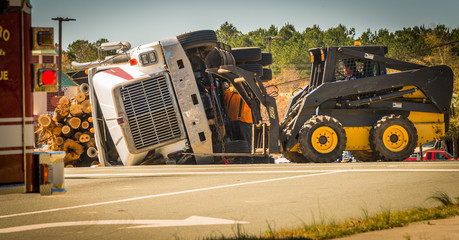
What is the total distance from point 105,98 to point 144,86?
1.08m

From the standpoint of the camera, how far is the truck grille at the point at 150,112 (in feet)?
54.2

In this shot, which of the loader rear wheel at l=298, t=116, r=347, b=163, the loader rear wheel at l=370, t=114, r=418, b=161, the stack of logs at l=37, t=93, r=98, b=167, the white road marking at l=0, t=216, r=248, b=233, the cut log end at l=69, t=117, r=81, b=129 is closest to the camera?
the white road marking at l=0, t=216, r=248, b=233

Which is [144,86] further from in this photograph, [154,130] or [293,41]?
[293,41]

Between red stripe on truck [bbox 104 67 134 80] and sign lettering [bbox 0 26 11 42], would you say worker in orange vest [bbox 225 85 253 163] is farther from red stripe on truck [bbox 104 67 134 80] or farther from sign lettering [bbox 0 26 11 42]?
sign lettering [bbox 0 26 11 42]

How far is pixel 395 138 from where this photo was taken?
15.9 m

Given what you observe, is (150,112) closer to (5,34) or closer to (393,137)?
(393,137)

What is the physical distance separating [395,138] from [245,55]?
188 inches

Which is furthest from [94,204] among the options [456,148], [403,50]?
[403,50]

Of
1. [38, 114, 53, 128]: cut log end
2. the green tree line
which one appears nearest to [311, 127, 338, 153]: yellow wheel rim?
[38, 114, 53, 128]: cut log end

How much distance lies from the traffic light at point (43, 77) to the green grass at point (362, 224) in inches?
86.4

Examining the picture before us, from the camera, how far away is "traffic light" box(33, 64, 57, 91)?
6.28 meters

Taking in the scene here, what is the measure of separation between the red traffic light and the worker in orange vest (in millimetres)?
10762

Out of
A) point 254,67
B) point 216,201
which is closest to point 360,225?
point 216,201

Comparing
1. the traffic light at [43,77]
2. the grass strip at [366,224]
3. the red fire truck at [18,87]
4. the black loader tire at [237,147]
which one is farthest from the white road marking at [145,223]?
the black loader tire at [237,147]
